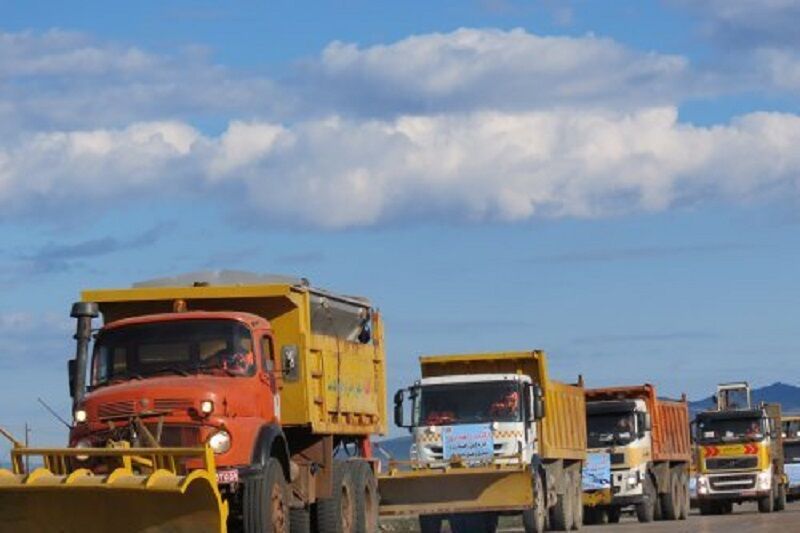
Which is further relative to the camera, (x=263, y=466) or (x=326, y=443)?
(x=326, y=443)

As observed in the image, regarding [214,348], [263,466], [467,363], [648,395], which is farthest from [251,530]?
[648,395]

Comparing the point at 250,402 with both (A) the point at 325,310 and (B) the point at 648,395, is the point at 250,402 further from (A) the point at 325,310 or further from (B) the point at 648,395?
(B) the point at 648,395

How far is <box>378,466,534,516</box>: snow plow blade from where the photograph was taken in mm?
33594

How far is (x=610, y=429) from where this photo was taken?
44156 mm

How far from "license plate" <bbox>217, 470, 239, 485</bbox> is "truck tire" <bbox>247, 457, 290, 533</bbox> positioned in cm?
32

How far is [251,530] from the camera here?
2170 centimetres

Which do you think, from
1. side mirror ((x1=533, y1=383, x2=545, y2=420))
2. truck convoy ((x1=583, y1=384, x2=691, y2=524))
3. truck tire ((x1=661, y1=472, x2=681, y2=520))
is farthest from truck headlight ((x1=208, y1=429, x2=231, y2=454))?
Answer: truck tire ((x1=661, y1=472, x2=681, y2=520))

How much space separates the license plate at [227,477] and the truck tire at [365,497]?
18.9ft

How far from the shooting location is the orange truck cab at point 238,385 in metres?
21.7

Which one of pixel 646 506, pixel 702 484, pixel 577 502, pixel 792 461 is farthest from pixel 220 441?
pixel 792 461

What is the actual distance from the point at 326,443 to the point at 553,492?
1194 centimetres

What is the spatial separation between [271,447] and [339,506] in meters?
3.71

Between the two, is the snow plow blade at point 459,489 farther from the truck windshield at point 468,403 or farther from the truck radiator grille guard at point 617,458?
the truck radiator grille guard at point 617,458

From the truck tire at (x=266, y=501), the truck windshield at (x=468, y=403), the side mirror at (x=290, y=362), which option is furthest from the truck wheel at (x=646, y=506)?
the truck tire at (x=266, y=501)
